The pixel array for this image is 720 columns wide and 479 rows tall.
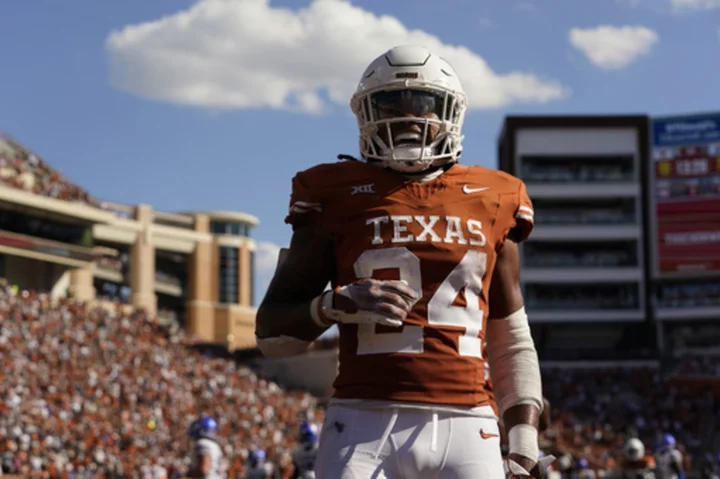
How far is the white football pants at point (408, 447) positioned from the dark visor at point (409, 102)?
0.97 metres

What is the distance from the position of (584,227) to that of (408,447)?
50058 millimetres

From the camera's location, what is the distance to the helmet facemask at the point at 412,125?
362 centimetres

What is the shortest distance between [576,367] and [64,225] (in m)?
22.7

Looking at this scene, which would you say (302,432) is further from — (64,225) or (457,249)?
(64,225)

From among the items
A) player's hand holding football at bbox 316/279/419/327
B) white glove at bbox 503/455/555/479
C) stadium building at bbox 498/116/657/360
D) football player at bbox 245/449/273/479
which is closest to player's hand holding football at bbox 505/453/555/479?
white glove at bbox 503/455/555/479

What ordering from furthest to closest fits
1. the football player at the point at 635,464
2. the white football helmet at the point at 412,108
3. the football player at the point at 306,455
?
the football player at the point at 635,464, the football player at the point at 306,455, the white football helmet at the point at 412,108

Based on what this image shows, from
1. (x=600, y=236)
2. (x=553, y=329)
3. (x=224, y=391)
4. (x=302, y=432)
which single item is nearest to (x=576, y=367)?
(x=553, y=329)

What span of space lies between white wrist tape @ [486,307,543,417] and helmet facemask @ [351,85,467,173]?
60 centimetres

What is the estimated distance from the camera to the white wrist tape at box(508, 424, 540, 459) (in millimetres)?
3580

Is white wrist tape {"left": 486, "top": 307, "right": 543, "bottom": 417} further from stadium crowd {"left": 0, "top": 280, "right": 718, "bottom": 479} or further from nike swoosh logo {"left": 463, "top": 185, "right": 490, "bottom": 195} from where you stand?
stadium crowd {"left": 0, "top": 280, "right": 718, "bottom": 479}

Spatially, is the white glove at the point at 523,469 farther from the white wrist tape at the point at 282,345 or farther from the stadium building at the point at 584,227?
the stadium building at the point at 584,227

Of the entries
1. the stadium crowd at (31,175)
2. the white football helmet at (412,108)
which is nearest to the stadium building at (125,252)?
the stadium crowd at (31,175)

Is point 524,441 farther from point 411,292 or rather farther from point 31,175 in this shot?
point 31,175

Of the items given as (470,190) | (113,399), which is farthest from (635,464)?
(113,399)
